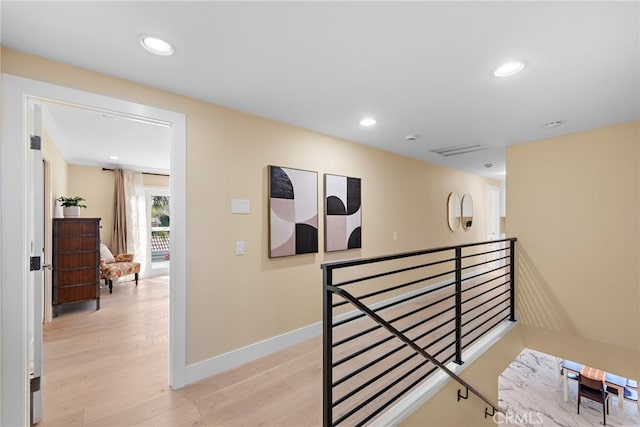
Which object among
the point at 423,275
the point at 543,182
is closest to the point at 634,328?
the point at 543,182

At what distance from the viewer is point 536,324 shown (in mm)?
3561

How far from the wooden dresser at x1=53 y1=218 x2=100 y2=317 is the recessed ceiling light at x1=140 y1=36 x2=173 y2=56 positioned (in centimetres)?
356

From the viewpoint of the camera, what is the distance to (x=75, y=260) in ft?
13.0

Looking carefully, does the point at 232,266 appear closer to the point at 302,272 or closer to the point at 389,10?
the point at 302,272

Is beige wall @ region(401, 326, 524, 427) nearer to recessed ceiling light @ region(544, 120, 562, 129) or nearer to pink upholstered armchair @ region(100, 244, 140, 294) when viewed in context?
recessed ceiling light @ region(544, 120, 562, 129)

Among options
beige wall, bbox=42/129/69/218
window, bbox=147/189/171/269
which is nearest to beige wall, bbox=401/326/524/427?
beige wall, bbox=42/129/69/218

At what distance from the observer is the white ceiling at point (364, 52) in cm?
134

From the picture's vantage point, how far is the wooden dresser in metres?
3.82

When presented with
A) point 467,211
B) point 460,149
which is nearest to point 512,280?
point 460,149

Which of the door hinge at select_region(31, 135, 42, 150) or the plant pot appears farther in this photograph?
the plant pot

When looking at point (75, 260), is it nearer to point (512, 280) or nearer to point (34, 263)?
point (34, 263)

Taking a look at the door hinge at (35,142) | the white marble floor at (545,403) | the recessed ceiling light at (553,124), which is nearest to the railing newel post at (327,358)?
the door hinge at (35,142)

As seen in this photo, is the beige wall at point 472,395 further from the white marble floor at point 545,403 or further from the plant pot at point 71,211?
the plant pot at point 71,211

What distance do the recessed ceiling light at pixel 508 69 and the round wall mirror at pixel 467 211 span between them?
426 centimetres
